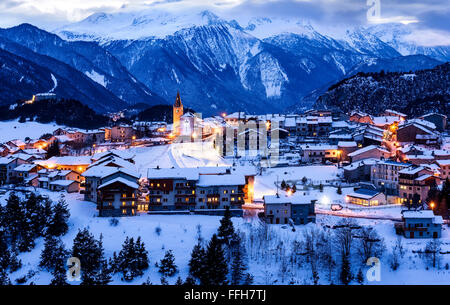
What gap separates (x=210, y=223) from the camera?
32469 mm

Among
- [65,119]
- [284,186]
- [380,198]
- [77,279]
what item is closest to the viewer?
[77,279]

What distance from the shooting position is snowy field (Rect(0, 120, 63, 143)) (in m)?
77.4

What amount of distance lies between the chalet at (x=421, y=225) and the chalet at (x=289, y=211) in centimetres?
611

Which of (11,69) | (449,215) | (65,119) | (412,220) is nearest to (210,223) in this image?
(412,220)

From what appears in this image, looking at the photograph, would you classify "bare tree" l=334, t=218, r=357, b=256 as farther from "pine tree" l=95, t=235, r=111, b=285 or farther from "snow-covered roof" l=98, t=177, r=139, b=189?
"snow-covered roof" l=98, t=177, r=139, b=189

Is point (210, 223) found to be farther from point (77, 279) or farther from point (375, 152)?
point (375, 152)

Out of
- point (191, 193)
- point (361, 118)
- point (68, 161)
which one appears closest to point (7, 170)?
point (68, 161)

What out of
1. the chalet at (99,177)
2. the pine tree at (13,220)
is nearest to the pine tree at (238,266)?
the chalet at (99,177)

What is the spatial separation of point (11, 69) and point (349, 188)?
500 ft

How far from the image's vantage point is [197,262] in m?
25.8

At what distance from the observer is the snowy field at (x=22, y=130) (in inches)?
3046

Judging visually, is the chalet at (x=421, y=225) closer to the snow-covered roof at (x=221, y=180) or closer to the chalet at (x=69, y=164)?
the snow-covered roof at (x=221, y=180)

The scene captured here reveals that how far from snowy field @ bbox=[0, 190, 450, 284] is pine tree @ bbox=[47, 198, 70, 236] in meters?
0.44

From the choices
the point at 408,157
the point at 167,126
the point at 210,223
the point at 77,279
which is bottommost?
the point at 77,279
